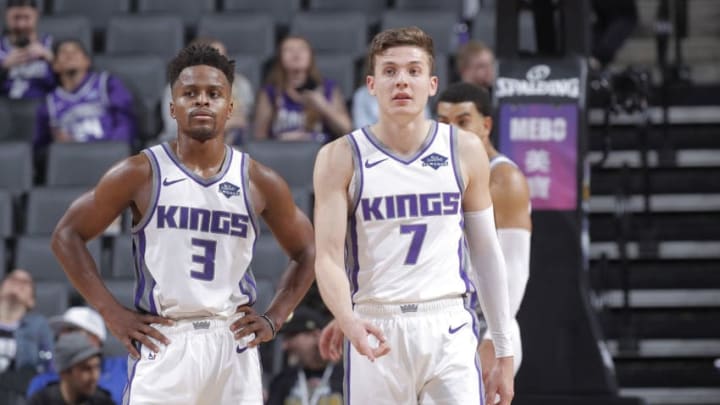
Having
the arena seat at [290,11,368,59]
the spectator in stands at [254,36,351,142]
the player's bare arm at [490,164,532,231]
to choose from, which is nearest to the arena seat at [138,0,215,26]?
the arena seat at [290,11,368,59]

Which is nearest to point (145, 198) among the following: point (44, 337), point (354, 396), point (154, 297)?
point (154, 297)

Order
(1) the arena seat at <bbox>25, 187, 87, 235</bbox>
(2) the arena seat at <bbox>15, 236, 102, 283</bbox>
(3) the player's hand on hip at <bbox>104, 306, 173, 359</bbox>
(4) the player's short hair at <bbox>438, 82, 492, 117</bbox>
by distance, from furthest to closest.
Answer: (1) the arena seat at <bbox>25, 187, 87, 235</bbox> < (2) the arena seat at <bbox>15, 236, 102, 283</bbox> < (4) the player's short hair at <bbox>438, 82, 492, 117</bbox> < (3) the player's hand on hip at <bbox>104, 306, 173, 359</bbox>

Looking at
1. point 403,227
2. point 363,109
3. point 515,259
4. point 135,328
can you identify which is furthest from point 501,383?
point 363,109

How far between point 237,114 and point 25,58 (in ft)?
6.03

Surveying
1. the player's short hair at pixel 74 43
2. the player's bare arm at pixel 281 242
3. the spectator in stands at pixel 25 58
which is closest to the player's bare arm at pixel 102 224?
the player's bare arm at pixel 281 242

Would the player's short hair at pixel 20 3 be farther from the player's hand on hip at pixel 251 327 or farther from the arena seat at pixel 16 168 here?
the player's hand on hip at pixel 251 327

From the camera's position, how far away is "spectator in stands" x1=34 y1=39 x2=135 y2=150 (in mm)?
10633

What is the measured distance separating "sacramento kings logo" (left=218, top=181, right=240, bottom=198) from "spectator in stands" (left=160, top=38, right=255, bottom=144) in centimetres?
468

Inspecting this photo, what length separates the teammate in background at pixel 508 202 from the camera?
609cm

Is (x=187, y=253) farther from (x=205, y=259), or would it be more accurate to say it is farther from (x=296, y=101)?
(x=296, y=101)

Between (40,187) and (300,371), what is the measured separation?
2.74 m

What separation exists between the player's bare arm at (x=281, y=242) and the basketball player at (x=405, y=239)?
0.43 m

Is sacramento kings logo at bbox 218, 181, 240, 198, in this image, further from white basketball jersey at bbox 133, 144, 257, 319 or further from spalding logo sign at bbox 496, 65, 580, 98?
spalding logo sign at bbox 496, 65, 580, 98

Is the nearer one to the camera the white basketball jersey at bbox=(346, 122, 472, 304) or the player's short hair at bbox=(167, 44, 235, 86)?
the white basketball jersey at bbox=(346, 122, 472, 304)
